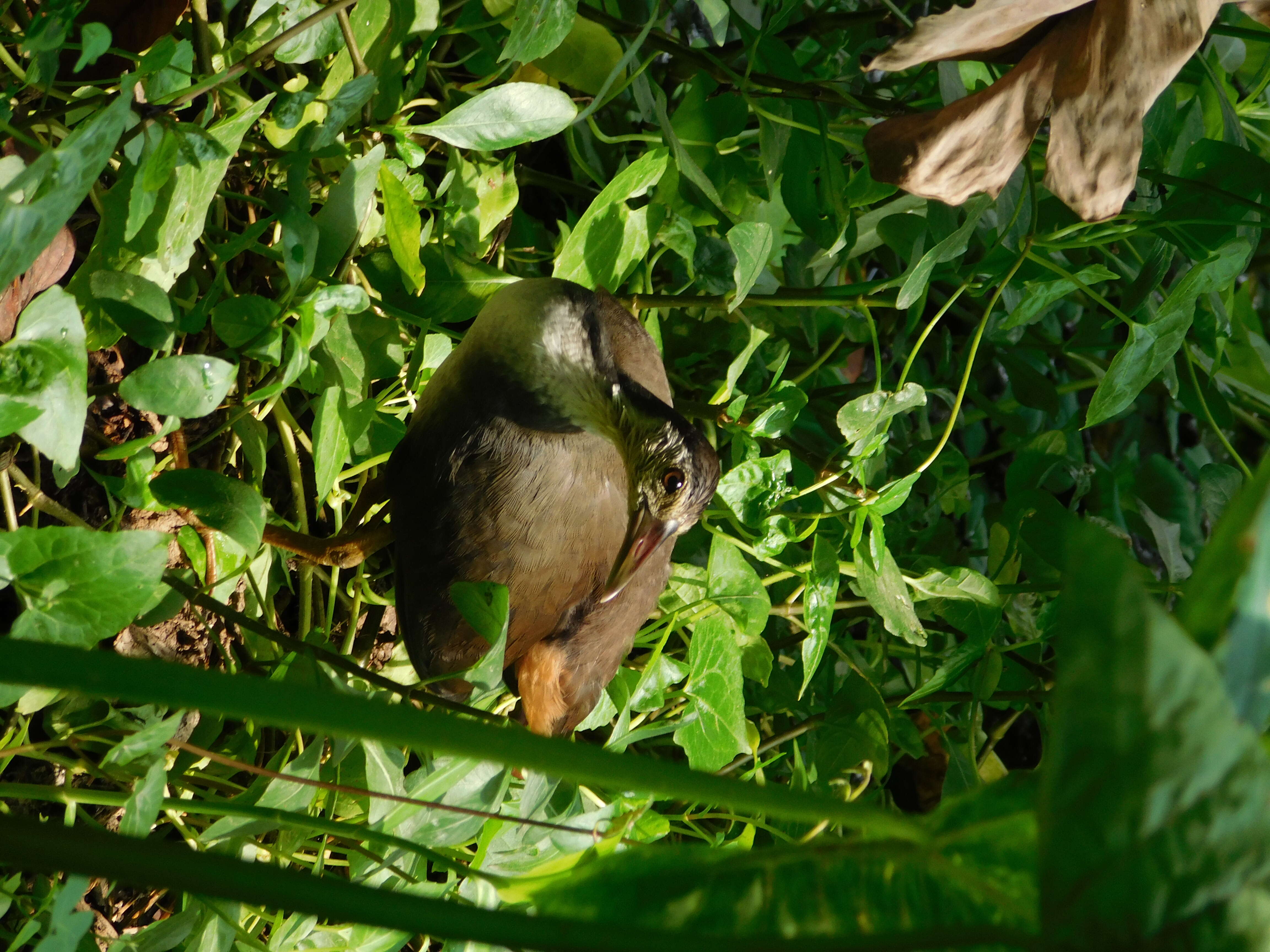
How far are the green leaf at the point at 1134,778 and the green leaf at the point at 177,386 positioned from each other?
75 cm

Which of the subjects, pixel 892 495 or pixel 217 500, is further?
pixel 892 495

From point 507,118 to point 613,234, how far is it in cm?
30

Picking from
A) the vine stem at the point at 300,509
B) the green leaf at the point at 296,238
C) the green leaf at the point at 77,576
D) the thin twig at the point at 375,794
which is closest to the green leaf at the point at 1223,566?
the thin twig at the point at 375,794

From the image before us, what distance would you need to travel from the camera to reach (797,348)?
1.67m

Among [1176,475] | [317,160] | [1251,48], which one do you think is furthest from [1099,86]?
[1176,475]

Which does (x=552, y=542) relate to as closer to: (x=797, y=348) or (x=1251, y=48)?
(x=797, y=348)

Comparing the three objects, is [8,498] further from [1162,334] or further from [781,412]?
[1162,334]

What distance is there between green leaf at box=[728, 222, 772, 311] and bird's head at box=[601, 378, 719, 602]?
236 millimetres

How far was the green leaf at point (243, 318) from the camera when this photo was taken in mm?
961

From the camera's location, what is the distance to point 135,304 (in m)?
0.84

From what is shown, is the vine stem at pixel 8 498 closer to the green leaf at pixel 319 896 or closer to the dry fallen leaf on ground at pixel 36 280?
the dry fallen leaf on ground at pixel 36 280

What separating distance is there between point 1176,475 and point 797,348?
0.95 m

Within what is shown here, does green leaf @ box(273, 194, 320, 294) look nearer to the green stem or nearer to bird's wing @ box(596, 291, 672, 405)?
bird's wing @ box(596, 291, 672, 405)

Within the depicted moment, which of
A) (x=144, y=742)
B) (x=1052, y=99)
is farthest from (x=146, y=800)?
(x=1052, y=99)
